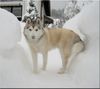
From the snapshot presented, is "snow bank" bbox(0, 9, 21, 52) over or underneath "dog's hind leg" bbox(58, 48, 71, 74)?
over

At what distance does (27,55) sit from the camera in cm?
342

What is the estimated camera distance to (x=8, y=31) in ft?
10.2

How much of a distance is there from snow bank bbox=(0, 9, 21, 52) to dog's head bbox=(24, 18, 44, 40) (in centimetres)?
18

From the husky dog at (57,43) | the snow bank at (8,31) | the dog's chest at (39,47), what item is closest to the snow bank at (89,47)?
the husky dog at (57,43)

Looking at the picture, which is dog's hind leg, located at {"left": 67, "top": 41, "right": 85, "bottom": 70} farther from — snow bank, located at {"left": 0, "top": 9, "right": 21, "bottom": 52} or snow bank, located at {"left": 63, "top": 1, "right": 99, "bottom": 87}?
snow bank, located at {"left": 0, "top": 9, "right": 21, "bottom": 52}

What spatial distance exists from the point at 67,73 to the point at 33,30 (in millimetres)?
628

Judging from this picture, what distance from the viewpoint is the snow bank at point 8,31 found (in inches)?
116

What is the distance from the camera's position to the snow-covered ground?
2.74m

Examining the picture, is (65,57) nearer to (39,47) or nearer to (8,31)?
(39,47)

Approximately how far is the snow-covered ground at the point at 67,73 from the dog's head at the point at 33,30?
0.24 meters

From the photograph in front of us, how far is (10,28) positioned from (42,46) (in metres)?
0.41

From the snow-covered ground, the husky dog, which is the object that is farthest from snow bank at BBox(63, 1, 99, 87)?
the husky dog

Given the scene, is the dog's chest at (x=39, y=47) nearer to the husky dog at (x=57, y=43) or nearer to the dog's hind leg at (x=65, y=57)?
the husky dog at (x=57, y=43)

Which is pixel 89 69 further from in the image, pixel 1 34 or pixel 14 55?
pixel 1 34
